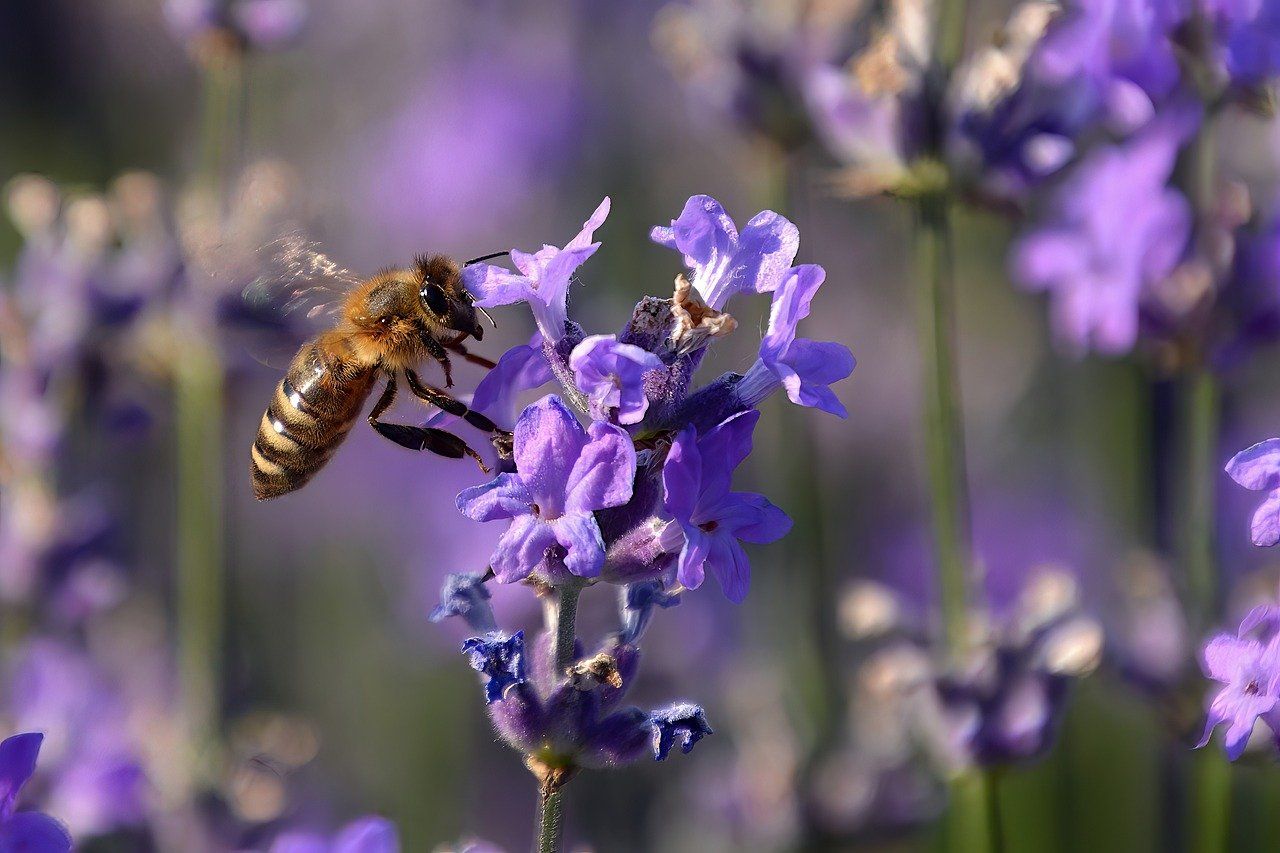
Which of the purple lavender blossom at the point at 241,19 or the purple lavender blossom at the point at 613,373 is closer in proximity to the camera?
the purple lavender blossom at the point at 613,373

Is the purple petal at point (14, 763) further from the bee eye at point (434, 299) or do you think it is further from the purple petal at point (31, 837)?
the bee eye at point (434, 299)

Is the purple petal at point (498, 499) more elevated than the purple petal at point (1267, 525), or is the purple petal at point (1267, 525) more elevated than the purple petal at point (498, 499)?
the purple petal at point (498, 499)

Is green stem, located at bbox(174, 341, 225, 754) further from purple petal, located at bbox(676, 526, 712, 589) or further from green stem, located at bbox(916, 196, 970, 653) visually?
purple petal, located at bbox(676, 526, 712, 589)

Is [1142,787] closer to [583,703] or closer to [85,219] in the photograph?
[583,703]

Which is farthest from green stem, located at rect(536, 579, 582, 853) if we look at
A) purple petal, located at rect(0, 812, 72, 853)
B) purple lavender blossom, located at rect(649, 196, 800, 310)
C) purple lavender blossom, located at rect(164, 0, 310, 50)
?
purple lavender blossom, located at rect(164, 0, 310, 50)

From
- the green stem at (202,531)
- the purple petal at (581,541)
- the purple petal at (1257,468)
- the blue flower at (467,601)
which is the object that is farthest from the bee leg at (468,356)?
the purple petal at (1257,468)

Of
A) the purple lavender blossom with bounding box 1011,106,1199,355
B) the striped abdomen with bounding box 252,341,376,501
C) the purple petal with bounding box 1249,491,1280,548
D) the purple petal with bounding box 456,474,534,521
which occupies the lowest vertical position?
the purple petal with bounding box 1249,491,1280,548

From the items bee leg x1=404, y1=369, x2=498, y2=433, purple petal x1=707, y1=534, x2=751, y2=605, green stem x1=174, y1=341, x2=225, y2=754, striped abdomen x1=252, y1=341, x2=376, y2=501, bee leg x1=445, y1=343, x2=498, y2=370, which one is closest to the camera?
purple petal x1=707, y1=534, x2=751, y2=605
